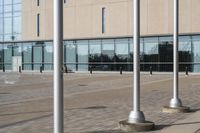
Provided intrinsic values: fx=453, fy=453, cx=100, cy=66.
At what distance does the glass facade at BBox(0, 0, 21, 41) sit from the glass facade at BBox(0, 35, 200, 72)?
117cm

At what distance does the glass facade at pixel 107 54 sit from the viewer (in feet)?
162

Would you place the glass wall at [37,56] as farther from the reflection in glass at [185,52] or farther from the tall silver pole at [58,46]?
the tall silver pole at [58,46]

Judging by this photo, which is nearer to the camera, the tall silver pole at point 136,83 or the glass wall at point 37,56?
the tall silver pole at point 136,83

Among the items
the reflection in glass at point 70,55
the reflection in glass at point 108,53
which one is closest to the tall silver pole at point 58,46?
the reflection in glass at point 108,53

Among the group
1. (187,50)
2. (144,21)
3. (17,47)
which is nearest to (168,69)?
(187,50)

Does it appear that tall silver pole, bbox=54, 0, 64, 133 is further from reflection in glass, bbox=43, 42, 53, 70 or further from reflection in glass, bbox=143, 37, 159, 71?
reflection in glass, bbox=43, 42, 53, 70

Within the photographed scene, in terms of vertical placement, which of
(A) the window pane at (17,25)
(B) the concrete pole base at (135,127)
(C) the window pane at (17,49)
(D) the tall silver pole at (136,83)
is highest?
(A) the window pane at (17,25)

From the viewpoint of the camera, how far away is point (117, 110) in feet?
47.8

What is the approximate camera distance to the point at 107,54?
55.0 m

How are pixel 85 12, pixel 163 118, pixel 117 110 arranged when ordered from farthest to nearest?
pixel 85 12
pixel 117 110
pixel 163 118

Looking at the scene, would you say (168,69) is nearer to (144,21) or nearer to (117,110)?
(144,21)

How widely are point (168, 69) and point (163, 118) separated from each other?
123 feet

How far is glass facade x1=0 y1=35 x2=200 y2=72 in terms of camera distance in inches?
1939

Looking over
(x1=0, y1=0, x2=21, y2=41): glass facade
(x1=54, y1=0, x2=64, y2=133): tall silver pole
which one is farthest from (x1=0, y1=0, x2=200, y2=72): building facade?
(x1=54, y1=0, x2=64, y2=133): tall silver pole
